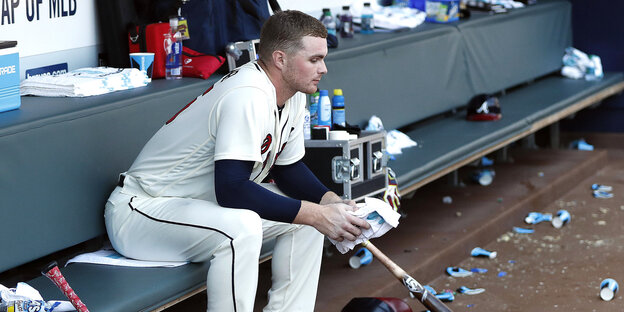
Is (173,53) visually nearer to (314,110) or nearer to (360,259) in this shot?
(314,110)

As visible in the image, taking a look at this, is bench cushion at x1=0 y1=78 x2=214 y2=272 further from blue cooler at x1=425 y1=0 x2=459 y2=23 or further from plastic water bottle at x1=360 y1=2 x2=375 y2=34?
blue cooler at x1=425 y1=0 x2=459 y2=23

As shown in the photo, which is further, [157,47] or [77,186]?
[157,47]

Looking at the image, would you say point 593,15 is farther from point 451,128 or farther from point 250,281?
point 250,281

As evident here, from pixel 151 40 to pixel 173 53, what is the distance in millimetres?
118

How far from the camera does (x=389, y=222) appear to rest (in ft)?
10.0

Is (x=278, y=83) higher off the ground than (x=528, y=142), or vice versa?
(x=278, y=83)

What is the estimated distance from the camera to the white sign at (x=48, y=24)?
12.3 feet

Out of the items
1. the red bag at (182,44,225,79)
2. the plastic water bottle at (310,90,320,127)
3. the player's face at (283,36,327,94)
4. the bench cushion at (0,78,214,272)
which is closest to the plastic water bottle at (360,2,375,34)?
the plastic water bottle at (310,90,320,127)

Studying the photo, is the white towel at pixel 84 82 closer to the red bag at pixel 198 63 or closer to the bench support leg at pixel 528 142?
the red bag at pixel 198 63

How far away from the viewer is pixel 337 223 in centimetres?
302

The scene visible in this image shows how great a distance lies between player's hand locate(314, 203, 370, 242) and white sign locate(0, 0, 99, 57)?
1602 mm

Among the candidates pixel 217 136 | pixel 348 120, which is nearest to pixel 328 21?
pixel 348 120

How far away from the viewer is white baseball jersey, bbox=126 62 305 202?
2936 millimetres

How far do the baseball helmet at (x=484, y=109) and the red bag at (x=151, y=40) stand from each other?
2572mm
